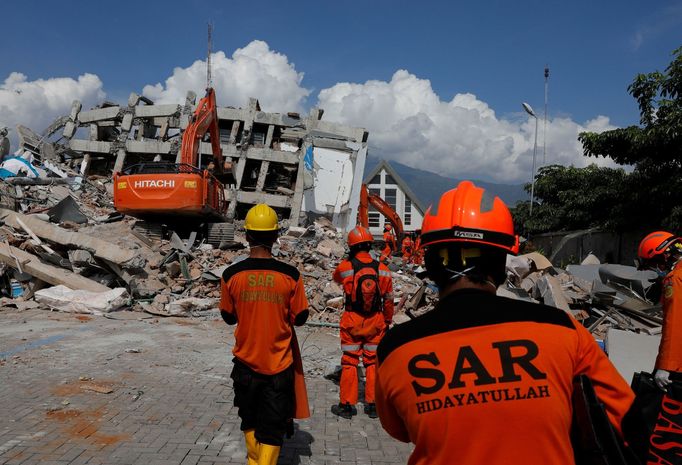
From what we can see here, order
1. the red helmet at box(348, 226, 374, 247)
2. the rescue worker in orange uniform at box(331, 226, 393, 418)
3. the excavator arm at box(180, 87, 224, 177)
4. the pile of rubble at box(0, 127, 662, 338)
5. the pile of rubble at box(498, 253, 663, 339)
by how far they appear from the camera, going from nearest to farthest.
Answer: the rescue worker in orange uniform at box(331, 226, 393, 418) → the red helmet at box(348, 226, 374, 247) → the pile of rubble at box(498, 253, 663, 339) → the pile of rubble at box(0, 127, 662, 338) → the excavator arm at box(180, 87, 224, 177)

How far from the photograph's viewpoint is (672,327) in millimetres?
2965

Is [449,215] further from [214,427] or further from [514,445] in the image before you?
[214,427]

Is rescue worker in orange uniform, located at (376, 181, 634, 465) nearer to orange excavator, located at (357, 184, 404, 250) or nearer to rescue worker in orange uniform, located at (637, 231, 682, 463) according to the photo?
rescue worker in orange uniform, located at (637, 231, 682, 463)

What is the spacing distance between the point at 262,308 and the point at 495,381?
212 centimetres

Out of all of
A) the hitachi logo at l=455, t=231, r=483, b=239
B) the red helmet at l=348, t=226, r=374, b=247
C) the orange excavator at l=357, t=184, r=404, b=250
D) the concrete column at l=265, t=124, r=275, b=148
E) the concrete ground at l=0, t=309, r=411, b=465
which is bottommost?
the concrete ground at l=0, t=309, r=411, b=465

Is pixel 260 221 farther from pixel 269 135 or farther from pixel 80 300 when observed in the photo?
pixel 269 135

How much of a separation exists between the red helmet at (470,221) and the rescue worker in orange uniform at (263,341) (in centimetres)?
185

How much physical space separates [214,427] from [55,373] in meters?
2.46

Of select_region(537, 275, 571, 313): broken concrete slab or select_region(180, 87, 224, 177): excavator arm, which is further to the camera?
select_region(180, 87, 224, 177): excavator arm

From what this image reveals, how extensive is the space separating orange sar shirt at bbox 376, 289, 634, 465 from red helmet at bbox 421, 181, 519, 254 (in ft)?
0.63

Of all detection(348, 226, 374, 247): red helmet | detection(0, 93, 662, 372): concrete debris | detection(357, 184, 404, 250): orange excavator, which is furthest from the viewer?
detection(357, 184, 404, 250): orange excavator

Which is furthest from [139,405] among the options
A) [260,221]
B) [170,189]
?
[170,189]

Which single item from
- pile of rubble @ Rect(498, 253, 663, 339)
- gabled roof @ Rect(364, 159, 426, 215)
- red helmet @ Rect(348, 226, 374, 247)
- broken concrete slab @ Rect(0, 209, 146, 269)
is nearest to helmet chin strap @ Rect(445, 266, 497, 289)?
red helmet @ Rect(348, 226, 374, 247)

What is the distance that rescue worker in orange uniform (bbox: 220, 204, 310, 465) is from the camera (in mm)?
3072
